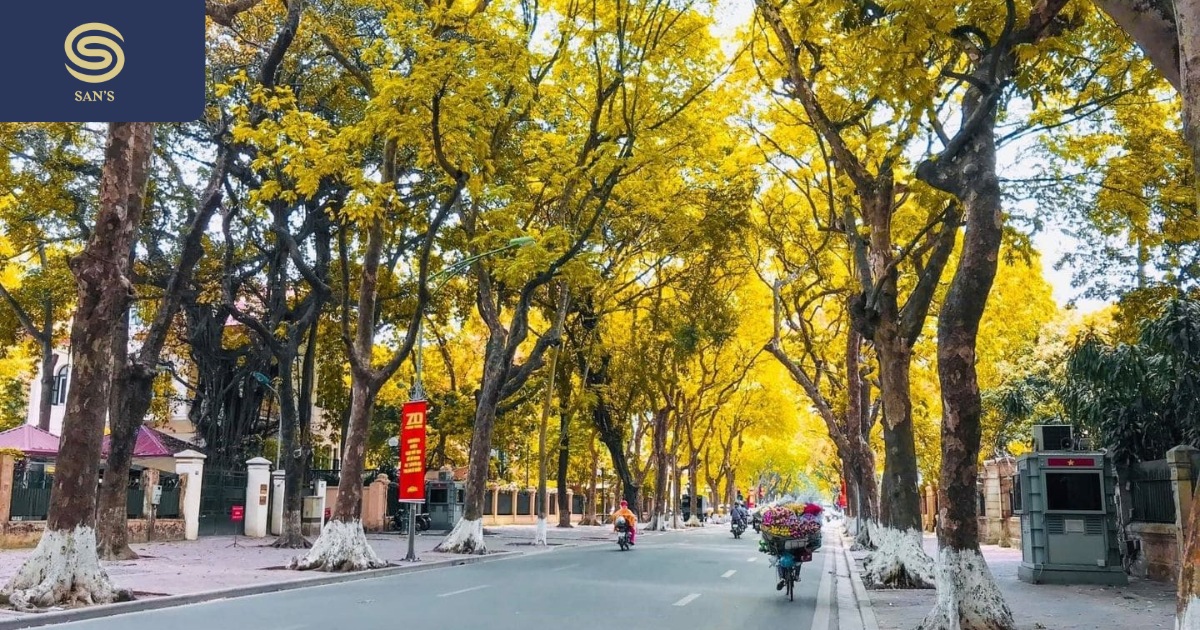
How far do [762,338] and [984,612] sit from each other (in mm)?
27540

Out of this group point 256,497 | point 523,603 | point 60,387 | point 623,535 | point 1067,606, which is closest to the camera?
point 1067,606

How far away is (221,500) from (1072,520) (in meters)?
24.0

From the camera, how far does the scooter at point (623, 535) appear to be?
26.9 meters

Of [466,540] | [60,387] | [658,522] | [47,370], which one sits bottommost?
[658,522]

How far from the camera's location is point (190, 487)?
27406mm

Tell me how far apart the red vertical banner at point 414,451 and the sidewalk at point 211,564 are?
4.98 ft

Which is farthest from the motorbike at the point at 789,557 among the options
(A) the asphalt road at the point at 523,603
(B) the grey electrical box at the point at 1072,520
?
(B) the grey electrical box at the point at 1072,520

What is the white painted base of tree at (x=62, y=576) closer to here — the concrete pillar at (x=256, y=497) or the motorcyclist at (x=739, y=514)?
the concrete pillar at (x=256, y=497)

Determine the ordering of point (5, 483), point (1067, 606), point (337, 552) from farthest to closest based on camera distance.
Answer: point (5, 483)
point (337, 552)
point (1067, 606)

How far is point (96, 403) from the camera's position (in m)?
12.1

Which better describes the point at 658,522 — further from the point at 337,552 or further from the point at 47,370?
the point at 337,552

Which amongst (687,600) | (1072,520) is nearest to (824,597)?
(687,600)

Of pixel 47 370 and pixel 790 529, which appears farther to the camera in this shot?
pixel 47 370

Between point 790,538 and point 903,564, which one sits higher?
point 790,538
